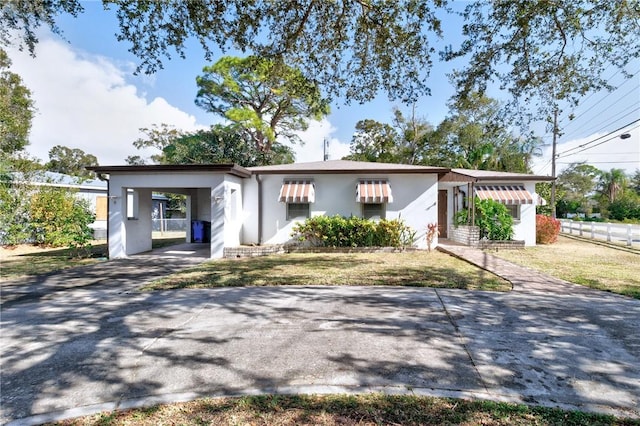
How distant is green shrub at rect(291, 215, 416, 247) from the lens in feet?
45.1

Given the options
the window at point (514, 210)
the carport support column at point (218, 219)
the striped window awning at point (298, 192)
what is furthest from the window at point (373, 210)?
the window at point (514, 210)

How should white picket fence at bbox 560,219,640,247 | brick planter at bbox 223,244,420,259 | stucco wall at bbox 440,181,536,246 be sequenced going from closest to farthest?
brick planter at bbox 223,244,420,259 → stucco wall at bbox 440,181,536,246 → white picket fence at bbox 560,219,640,247

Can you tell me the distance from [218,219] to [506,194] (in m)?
13.4

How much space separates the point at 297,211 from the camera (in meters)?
14.7

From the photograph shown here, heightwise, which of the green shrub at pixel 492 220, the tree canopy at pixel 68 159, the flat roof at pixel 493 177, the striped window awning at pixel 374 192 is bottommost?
the green shrub at pixel 492 220

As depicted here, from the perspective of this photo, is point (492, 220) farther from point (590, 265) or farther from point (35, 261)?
point (35, 261)

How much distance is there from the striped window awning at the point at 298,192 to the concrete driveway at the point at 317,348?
7.55m

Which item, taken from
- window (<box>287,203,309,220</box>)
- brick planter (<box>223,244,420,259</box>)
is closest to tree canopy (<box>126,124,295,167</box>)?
window (<box>287,203,309,220</box>)

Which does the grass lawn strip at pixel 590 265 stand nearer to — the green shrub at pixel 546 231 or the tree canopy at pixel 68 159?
the green shrub at pixel 546 231

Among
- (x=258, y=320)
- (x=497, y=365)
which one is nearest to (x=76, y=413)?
(x=258, y=320)

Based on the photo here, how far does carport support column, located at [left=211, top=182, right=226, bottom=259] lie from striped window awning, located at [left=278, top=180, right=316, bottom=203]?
2.69 metres

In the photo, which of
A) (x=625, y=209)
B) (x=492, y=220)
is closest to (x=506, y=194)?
(x=492, y=220)

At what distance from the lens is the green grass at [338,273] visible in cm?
784

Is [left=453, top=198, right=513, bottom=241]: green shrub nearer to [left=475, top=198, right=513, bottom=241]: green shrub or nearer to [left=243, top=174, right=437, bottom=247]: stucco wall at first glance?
[left=475, top=198, right=513, bottom=241]: green shrub
